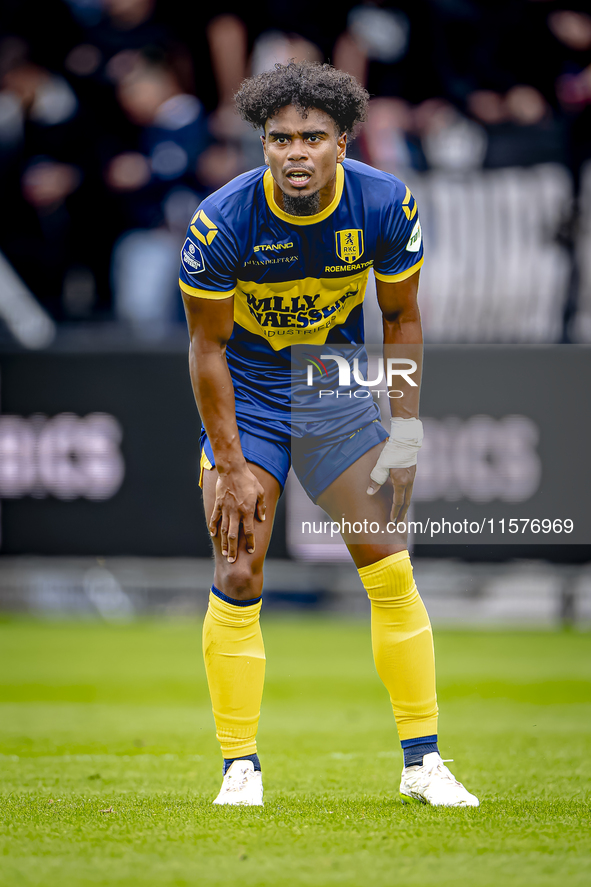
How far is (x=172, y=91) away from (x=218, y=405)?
8.00 metres

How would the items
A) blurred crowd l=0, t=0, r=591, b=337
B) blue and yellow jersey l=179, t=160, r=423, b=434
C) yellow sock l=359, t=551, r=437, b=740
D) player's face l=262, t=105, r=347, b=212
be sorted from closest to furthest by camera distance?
player's face l=262, t=105, r=347, b=212, blue and yellow jersey l=179, t=160, r=423, b=434, yellow sock l=359, t=551, r=437, b=740, blurred crowd l=0, t=0, r=591, b=337

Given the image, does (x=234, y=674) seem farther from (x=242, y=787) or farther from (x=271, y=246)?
(x=271, y=246)

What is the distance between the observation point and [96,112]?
36.2 feet

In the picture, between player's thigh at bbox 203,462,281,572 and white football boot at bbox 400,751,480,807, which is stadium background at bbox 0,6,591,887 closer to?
white football boot at bbox 400,751,480,807

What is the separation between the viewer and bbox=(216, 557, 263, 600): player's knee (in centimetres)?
358

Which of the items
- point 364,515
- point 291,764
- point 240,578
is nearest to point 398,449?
point 364,515

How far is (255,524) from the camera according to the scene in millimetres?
3607

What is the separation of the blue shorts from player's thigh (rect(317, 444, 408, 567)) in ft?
0.13

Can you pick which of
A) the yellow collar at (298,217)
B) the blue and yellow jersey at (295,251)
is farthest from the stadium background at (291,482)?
the yellow collar at (298,217)

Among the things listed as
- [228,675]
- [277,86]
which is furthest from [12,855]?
[277,86]

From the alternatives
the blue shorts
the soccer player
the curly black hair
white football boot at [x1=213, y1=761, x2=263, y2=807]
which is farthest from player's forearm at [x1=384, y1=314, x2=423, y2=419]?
white football boot at [x1=213, y1=761, x2=263, y2=807]

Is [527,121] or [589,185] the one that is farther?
[527,121]

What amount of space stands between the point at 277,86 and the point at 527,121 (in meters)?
7.12

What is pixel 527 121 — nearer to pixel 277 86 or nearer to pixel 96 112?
pixel 96 112
